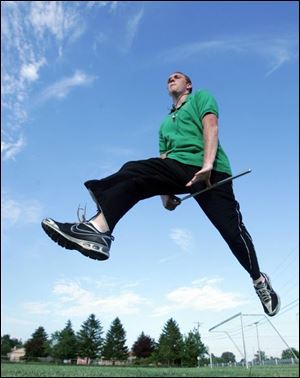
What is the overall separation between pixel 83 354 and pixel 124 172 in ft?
343

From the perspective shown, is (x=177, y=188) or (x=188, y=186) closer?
(x=188, y=186)

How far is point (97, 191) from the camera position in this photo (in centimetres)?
413

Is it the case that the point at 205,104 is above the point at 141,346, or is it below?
below

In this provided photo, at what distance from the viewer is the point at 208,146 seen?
4164mm

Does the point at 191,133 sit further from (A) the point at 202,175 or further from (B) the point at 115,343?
(B) the point at 115,343

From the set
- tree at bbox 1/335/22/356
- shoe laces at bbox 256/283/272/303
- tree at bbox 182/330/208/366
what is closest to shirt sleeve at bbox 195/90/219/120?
shoe laces at bbox 256/283/272/303

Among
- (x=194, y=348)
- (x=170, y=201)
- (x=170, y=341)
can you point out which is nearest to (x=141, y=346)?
(x=170, y=341)

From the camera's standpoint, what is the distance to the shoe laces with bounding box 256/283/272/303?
14.2 feet

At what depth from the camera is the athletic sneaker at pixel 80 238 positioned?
3.78 metres

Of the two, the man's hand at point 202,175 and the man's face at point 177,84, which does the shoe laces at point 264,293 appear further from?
the man's face at point 177,84

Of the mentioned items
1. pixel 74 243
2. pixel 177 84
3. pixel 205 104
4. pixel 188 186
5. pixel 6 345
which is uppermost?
pixel 6 345

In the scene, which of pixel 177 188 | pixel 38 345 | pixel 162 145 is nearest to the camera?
pixel 177 188

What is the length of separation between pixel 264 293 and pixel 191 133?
174 cm

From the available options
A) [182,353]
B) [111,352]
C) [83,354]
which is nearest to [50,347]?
[83,354]
